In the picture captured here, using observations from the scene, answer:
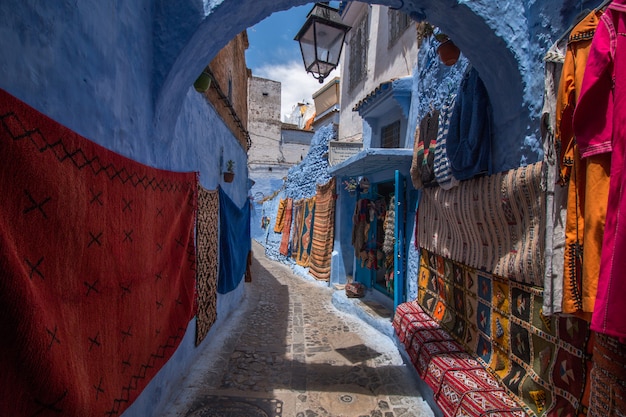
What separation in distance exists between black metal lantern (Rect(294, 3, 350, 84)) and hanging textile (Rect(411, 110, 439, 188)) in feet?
4.43

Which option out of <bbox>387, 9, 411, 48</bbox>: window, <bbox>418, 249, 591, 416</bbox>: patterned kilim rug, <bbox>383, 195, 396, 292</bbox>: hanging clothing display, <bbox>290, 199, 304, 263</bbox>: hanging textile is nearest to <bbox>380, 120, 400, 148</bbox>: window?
<bbox>383, 195, 396, 292</bbox>: hanging clothing display

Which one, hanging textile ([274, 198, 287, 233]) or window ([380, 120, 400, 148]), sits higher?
window ([380, 120, 400, 148])

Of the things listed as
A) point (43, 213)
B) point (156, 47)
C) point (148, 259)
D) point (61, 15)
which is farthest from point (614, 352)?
point (156, 47)

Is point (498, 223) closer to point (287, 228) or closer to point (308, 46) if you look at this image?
point (308, 46)

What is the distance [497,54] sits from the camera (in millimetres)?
2541

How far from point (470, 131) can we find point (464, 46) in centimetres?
72

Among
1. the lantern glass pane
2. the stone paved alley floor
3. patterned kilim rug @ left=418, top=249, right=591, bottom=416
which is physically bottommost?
the stone paved alley floor

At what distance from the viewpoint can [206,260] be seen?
430cm

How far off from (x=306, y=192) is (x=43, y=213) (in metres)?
10.2

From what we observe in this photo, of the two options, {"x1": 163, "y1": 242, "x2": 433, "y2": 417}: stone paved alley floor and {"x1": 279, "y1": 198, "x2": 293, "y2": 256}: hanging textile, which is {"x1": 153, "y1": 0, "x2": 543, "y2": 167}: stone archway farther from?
{"x1": 279, "y1": 198, "x2": 293, "y2": 256}: hanging textile

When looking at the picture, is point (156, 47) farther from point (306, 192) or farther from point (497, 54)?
point (306, 192)

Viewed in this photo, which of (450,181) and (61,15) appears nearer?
(61,15)

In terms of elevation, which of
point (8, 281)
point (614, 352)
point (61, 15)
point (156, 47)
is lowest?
point (614, 352)

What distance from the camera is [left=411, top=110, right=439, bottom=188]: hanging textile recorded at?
12.5 ft
